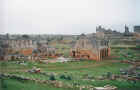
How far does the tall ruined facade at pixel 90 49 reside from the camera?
17203mm

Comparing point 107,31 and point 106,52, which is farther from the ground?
point 107,31

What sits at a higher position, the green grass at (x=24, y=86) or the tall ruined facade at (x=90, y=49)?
the tall ruined facade at (x=90, y=49)

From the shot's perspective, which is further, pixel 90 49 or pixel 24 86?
pixel 90 49

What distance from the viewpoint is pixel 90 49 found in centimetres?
1783

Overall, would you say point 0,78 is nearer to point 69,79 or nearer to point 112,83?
point 69,79

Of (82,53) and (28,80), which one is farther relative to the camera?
(82,53)

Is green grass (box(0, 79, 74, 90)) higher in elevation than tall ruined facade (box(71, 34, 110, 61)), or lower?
lower

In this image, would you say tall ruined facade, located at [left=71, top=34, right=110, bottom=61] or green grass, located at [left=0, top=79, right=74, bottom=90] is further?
tall ruined facade, located at [left=71, top=34, right=110, bottom=61]

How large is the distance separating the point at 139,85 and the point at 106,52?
36.8ft

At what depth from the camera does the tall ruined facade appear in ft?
56.4

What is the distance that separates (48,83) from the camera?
8.34 meters

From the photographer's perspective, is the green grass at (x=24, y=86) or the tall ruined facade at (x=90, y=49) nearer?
Answer: the green grass at (x=24, y=86)

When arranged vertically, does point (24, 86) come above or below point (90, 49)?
below

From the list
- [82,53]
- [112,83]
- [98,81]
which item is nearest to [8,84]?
[98,81]
